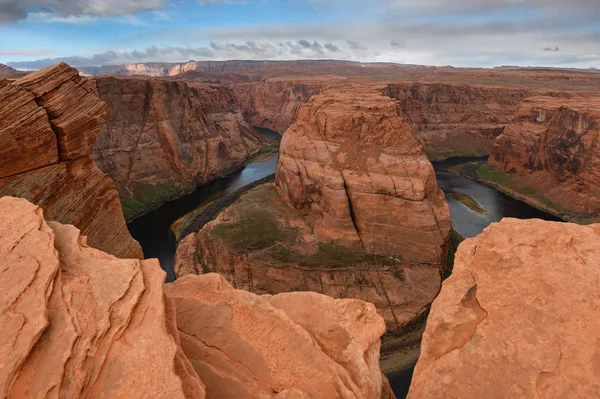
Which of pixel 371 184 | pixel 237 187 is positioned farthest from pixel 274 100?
pixel 371 184

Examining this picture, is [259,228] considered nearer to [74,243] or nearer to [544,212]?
[74,243]

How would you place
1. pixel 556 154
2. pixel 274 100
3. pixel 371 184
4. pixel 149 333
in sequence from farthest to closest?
pixel 274 100 → pixel 556 154 → pixel 371 184 → pixel 149 333

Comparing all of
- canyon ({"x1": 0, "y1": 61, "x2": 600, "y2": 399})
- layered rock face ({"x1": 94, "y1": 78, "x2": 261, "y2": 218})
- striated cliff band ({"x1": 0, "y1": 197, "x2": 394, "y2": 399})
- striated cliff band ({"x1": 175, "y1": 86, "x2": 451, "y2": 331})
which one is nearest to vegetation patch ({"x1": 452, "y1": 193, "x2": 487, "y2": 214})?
striated cliff band ({"x1": 175, "y1": 86, "x2": 451, "y2": 331})

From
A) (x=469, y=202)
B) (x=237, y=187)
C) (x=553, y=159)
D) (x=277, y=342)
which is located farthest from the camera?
(x=237, y=187)

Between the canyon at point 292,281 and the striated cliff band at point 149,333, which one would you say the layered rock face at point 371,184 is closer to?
the canyon at point 292,281

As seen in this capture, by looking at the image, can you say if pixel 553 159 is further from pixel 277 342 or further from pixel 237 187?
pixel 277 342

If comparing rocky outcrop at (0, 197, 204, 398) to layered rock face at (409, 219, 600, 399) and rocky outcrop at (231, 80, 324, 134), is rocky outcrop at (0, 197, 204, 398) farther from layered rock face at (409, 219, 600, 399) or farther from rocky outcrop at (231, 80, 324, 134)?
rocky outcrop at (231, 80, 324, 134)

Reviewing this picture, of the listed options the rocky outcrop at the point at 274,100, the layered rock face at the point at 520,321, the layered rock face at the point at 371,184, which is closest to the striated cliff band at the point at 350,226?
the layered rock face at the point at 371,184

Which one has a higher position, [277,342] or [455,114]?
[455,114]

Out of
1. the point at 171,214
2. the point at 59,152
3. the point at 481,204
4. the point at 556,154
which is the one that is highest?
the point at 59,152
